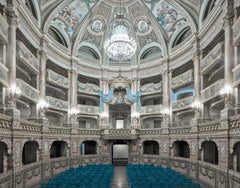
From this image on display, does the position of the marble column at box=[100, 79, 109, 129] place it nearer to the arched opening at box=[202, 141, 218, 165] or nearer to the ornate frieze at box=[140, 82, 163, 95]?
the ornate frieze at box=[140, 82, 163, 95]

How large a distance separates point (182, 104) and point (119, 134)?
7110 mm

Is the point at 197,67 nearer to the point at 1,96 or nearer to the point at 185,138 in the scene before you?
the point at 185,138

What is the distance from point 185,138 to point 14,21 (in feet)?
48.5

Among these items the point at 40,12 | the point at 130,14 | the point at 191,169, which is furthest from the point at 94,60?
the point at 191,169

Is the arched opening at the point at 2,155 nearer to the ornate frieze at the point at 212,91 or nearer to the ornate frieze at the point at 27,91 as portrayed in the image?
the ornate frieze at the point at 27,91

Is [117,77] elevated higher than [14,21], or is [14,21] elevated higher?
[14,21]

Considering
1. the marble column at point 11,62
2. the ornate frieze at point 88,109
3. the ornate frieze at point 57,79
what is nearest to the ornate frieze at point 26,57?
the marble column at point 11,62

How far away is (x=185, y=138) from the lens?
17.7 m

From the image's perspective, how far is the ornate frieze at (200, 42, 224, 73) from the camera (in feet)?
44.5

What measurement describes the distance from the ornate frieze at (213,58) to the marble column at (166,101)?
504 cm

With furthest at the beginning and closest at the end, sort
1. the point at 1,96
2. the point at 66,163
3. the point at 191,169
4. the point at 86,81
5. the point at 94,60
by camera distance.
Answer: the point at 86,81, the point at 94,60, the point at 66,163, the point at 191,169, the point at 1,96

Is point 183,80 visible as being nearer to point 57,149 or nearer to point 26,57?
point 26,57

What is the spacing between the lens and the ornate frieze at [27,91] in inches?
543

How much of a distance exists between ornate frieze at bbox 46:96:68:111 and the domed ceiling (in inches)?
214
